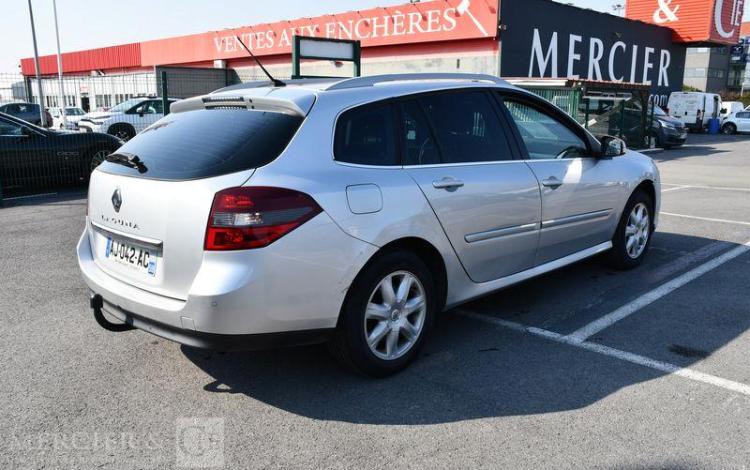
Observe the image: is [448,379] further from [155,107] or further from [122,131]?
[155,107]

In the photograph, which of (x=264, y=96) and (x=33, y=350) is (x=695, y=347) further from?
(x=33, y=350)

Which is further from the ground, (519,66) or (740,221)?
(519,66)

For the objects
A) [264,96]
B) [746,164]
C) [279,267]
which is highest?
[264,96]

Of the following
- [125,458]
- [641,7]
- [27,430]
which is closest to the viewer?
[125,458]

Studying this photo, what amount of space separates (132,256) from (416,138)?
174 centimetres

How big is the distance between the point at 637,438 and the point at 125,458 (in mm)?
2348

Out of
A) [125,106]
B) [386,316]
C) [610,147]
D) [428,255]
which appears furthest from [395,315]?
[125,106]

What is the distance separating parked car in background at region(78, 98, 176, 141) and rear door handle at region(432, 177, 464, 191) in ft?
48.9

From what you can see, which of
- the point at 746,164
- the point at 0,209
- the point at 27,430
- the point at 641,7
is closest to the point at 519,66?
the point at 746,164

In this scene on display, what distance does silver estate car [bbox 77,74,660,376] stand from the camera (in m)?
2.98

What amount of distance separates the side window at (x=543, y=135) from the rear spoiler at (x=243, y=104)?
1810 millimetres

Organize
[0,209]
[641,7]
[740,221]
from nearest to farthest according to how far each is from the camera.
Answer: [740,221]
[0,209]
[641,7]

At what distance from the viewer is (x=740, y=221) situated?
8.24 m

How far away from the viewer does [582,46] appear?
27.6 metres
